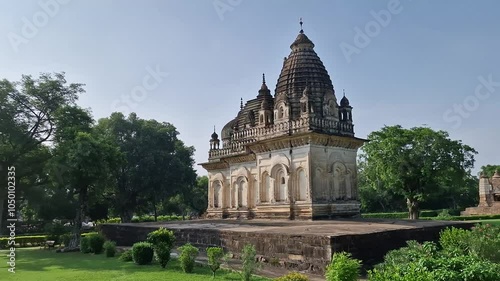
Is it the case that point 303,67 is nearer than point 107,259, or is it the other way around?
point 107,259

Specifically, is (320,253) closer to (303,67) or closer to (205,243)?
(205,243)

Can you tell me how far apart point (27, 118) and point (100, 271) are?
17.6m

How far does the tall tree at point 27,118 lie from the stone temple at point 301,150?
12842 mm

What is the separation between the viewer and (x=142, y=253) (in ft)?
46.9

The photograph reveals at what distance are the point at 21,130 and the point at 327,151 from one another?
19382mm

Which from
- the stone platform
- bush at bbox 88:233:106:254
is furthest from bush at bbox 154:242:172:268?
bush at bbox 88:233:106:254

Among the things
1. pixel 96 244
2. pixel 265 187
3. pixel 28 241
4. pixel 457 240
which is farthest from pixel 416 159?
pixel 28 241

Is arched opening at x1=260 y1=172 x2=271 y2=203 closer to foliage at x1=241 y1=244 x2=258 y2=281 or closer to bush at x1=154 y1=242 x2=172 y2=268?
bush at x1=154 y1=242 x2=172 y2=268

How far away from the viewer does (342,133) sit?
21188 millimetres


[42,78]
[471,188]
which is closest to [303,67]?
[42,78]

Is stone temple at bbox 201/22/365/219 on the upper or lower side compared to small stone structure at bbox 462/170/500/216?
upper

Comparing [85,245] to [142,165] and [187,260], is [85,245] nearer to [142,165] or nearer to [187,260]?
[187,260]

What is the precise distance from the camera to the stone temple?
65.1ft

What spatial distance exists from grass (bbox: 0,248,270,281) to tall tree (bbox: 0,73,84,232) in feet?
37.2
